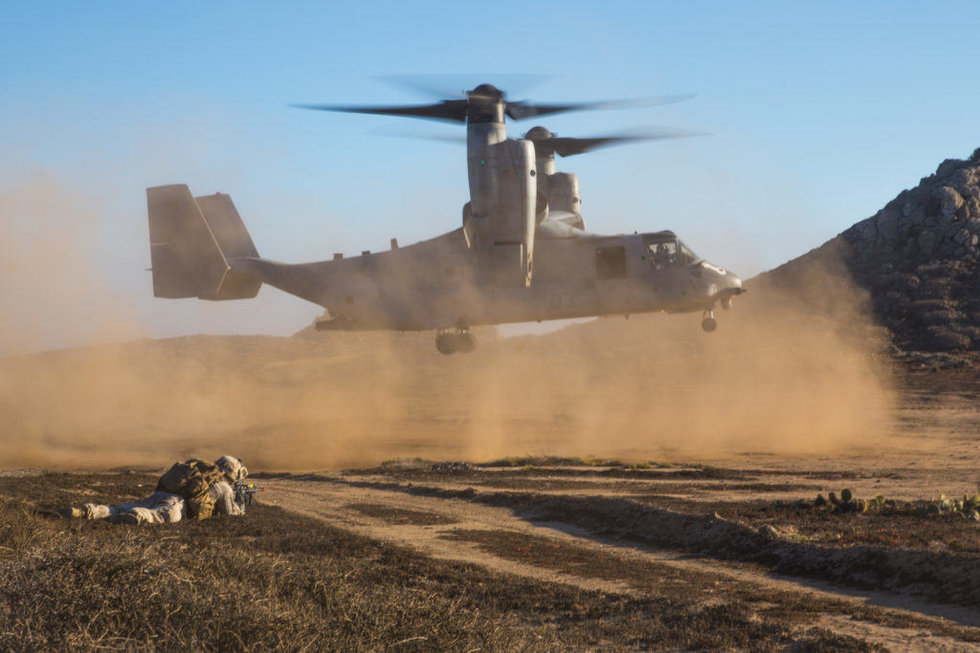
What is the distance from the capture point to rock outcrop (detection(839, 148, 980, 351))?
80562mm

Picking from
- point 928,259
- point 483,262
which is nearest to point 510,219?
point 483,262

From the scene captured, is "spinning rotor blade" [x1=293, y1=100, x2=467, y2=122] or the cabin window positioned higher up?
"spinning rotor blade" [x1=293, y1=100, x2=467, y2=122]

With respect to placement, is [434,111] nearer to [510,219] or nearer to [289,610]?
[510,219]

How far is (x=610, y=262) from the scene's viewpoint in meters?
30.9

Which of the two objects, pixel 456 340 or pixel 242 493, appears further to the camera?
pixel 456 340

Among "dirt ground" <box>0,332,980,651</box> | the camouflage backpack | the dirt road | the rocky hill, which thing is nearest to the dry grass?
"dirt ground" <box>0,332,980,651</box>

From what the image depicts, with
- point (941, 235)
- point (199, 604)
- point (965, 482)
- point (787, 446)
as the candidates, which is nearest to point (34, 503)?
point (199, 604)

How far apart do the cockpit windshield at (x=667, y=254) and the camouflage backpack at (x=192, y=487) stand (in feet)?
52.7

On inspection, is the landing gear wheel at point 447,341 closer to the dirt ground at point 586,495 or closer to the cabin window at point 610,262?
the dirt ground at point 586,495

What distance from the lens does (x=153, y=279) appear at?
33.6 meters

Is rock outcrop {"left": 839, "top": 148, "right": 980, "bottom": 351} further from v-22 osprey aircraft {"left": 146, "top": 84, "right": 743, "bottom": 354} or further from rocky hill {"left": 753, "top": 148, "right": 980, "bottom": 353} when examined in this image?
v-22 osprey aircraft {"left": 146, "top": 84, "right": 743, "bottom": 354}

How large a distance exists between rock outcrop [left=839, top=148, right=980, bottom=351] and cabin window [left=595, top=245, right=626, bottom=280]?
5410 cm

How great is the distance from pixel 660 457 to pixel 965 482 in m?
14.5

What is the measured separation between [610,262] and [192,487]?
15.5m
